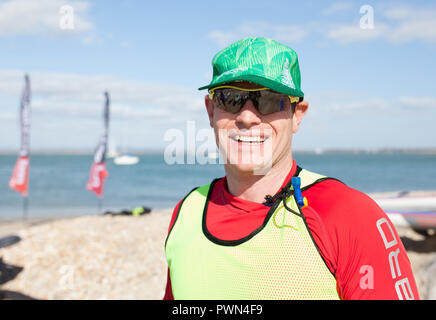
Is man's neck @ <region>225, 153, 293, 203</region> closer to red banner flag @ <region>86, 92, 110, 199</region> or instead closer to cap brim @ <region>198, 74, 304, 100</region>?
cap brim @ <region>198, 74, 304, 100</region>

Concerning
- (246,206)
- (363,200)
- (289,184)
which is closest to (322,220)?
(363,200)

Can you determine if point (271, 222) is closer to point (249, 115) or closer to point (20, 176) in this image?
point (249, 115)

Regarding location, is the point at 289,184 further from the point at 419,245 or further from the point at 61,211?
the point at 61,211

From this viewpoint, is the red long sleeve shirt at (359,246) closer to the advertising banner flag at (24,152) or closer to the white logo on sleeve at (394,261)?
the white logo on sleeve at (394,261)

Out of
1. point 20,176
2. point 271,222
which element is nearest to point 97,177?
point 20,176

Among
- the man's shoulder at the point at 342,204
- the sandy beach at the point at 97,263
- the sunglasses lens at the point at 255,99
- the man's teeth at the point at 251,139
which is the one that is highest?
the sunglasses lens at the point at 255,99

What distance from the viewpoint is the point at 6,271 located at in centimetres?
740

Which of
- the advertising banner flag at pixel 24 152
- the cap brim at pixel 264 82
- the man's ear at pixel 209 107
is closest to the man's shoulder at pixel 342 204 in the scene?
the cap brim at pixel 264 82

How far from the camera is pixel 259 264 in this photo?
1499 millimetres

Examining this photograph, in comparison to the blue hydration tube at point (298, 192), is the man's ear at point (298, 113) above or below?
above

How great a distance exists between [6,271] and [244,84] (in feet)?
25.4

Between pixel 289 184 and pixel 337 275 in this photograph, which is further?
pixel 289 184

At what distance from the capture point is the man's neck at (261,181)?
5.53 feet

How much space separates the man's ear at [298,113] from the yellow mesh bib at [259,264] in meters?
0.24
